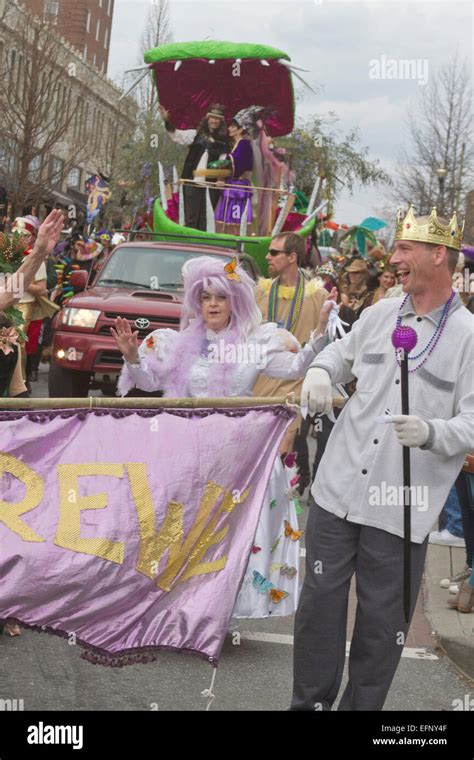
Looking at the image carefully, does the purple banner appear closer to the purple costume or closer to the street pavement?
the street pavement

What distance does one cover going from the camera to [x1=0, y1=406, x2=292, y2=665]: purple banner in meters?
4.04

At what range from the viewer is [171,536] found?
4.19 meters

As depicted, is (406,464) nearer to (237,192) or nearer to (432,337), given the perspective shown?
(432,337)

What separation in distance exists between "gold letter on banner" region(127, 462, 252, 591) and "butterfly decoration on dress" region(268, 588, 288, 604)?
1.08 meters

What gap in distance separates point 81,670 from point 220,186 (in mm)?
11263

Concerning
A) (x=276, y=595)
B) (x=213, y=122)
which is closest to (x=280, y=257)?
(x=276, y=595)

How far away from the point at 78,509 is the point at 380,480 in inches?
44.5

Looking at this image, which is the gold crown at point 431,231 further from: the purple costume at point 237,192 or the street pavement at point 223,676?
the purple costume at point 237,192

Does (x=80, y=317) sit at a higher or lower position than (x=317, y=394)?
lower

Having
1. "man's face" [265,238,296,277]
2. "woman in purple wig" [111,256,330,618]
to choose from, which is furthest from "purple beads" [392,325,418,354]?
"man's face" [265,238,296,277]

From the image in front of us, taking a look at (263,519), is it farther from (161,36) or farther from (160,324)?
(161,36)

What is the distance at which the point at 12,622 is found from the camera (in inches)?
159

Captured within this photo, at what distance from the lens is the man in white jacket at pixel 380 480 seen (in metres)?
3.86
